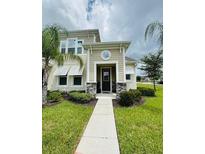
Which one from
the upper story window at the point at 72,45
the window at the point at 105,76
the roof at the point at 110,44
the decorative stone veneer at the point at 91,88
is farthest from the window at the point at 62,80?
the roof at the point at 110,44

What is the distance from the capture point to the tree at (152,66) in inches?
681

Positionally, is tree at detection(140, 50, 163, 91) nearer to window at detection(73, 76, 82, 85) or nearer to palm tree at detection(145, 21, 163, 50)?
window at detection(73, 76, 82, 85)

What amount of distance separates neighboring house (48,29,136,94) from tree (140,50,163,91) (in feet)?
9.57

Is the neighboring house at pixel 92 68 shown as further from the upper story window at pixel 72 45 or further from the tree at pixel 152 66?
the tree at pixel 152 66

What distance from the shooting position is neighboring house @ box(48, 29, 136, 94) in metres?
12.1

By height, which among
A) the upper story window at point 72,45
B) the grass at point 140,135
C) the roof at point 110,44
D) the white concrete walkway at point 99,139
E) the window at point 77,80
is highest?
the upper story window at point 72,45

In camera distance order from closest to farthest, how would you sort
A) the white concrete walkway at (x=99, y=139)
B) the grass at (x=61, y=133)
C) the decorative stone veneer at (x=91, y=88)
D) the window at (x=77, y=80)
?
the white concrete walkway at (x=99, y=139), the grass at (x=61, y=133), the decorative stone veneer at (x=91, y=88), the window at (x=77, y=80)

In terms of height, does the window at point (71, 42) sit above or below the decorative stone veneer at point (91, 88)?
above

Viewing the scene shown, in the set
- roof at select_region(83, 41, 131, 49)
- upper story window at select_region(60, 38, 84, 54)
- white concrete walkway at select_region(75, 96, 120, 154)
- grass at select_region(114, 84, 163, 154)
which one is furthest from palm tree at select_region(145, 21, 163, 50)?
upper story window at select_region(60, 38, 84, 54)

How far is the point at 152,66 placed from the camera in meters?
17.7

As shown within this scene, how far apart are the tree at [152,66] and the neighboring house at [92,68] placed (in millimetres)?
2918

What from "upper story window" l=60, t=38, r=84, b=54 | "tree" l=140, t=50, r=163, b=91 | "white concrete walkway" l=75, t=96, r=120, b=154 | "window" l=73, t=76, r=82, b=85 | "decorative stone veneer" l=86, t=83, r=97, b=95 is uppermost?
"upper story window" l=60, t=38, r=84, b=54

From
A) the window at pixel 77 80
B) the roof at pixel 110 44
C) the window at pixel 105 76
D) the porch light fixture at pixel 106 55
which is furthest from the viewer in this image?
the window at pixel 105 76
